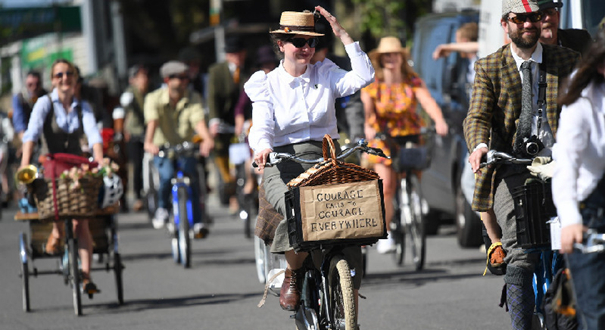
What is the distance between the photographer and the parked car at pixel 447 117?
11258mm

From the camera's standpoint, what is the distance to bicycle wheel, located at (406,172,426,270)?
1030cm

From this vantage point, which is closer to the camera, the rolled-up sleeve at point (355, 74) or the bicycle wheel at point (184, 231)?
the rolled-up sleeve at point (355, 74)

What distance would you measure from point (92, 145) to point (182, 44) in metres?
25.0

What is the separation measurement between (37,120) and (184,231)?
273 cm

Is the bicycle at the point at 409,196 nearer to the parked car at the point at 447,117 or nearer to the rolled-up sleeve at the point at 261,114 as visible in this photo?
the parked car at the point at 447,117

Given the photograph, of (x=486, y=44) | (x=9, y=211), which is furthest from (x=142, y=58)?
(x=486, y=44)

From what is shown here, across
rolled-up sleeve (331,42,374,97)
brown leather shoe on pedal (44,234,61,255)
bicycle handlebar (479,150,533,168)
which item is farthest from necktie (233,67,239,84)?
bicycle handlebar (479,150,533,168)

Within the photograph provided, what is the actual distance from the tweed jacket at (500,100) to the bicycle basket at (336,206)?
55 centimetres

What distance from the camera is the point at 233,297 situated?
9414mm

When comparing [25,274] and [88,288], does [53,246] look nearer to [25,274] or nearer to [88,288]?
[25,274]

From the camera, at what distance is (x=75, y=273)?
8.64 m

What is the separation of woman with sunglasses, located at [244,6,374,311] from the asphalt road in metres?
1.54

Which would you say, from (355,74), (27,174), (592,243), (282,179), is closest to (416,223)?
(27,174)

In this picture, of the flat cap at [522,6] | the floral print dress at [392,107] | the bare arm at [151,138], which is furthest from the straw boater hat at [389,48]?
the flat cap at [522,6]
